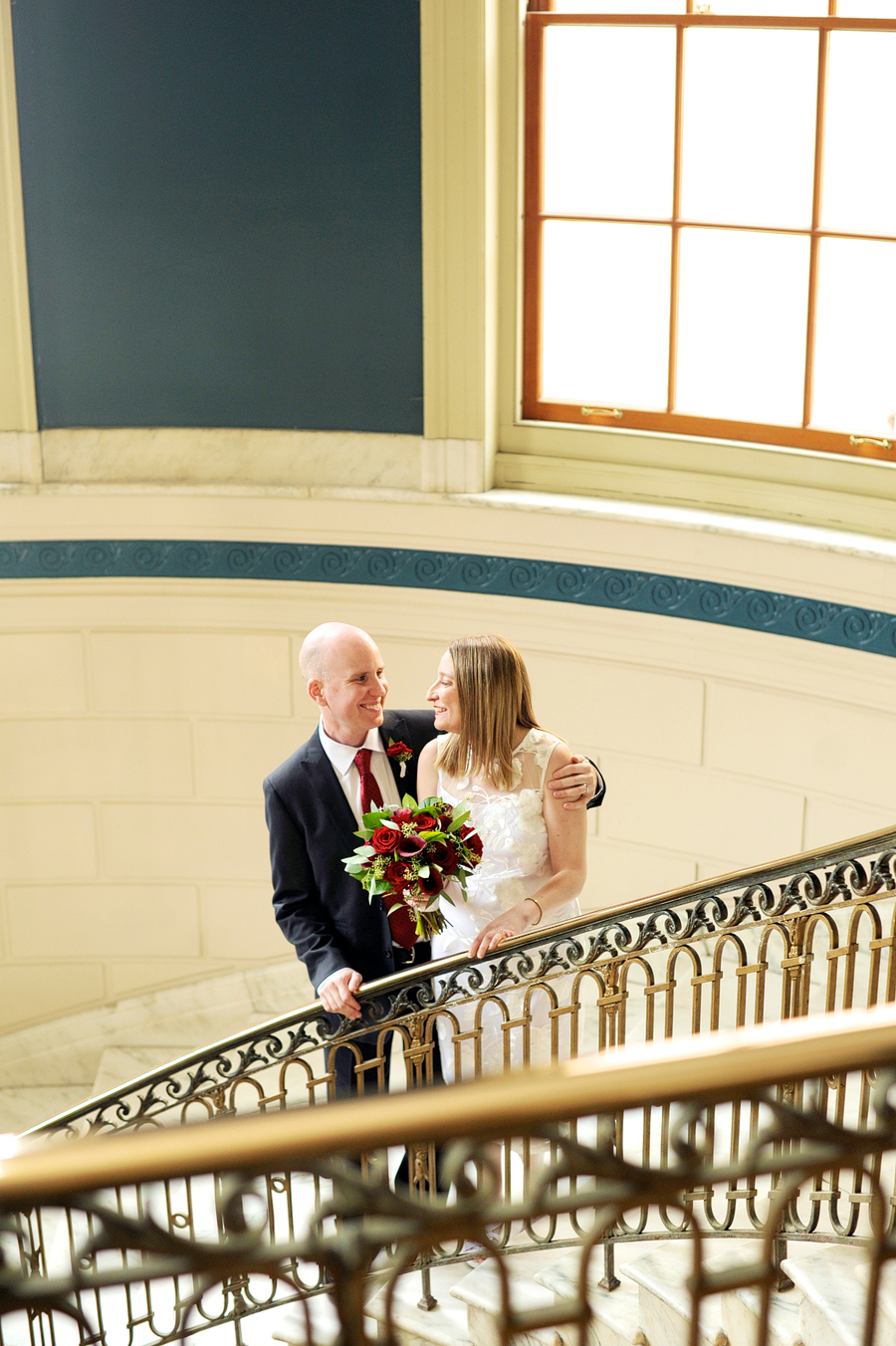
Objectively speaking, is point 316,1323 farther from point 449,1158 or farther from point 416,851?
point 449,1158

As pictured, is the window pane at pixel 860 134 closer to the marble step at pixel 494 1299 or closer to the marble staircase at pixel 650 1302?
the marble staircase at pixel 650 1302

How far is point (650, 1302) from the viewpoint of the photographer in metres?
3.37

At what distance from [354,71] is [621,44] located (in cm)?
103

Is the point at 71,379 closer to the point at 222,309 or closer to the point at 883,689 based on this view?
the point at 222,309

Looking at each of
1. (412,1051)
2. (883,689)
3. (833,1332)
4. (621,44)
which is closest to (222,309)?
(621,44)

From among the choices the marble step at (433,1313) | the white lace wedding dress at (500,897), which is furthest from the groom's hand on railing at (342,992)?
the marble step at (433,1313)

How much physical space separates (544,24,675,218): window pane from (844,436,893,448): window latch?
1.11 m

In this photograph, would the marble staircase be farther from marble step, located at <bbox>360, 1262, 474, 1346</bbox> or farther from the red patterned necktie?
the red patterned necktie

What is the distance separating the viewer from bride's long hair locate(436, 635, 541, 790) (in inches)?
136

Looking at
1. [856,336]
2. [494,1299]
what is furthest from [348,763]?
[856,336]

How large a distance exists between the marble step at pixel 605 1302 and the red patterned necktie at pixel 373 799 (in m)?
0.91

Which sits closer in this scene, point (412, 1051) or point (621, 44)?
point (412, 1051)

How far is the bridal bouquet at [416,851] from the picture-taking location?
3311 mm

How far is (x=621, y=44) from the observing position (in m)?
5.30
